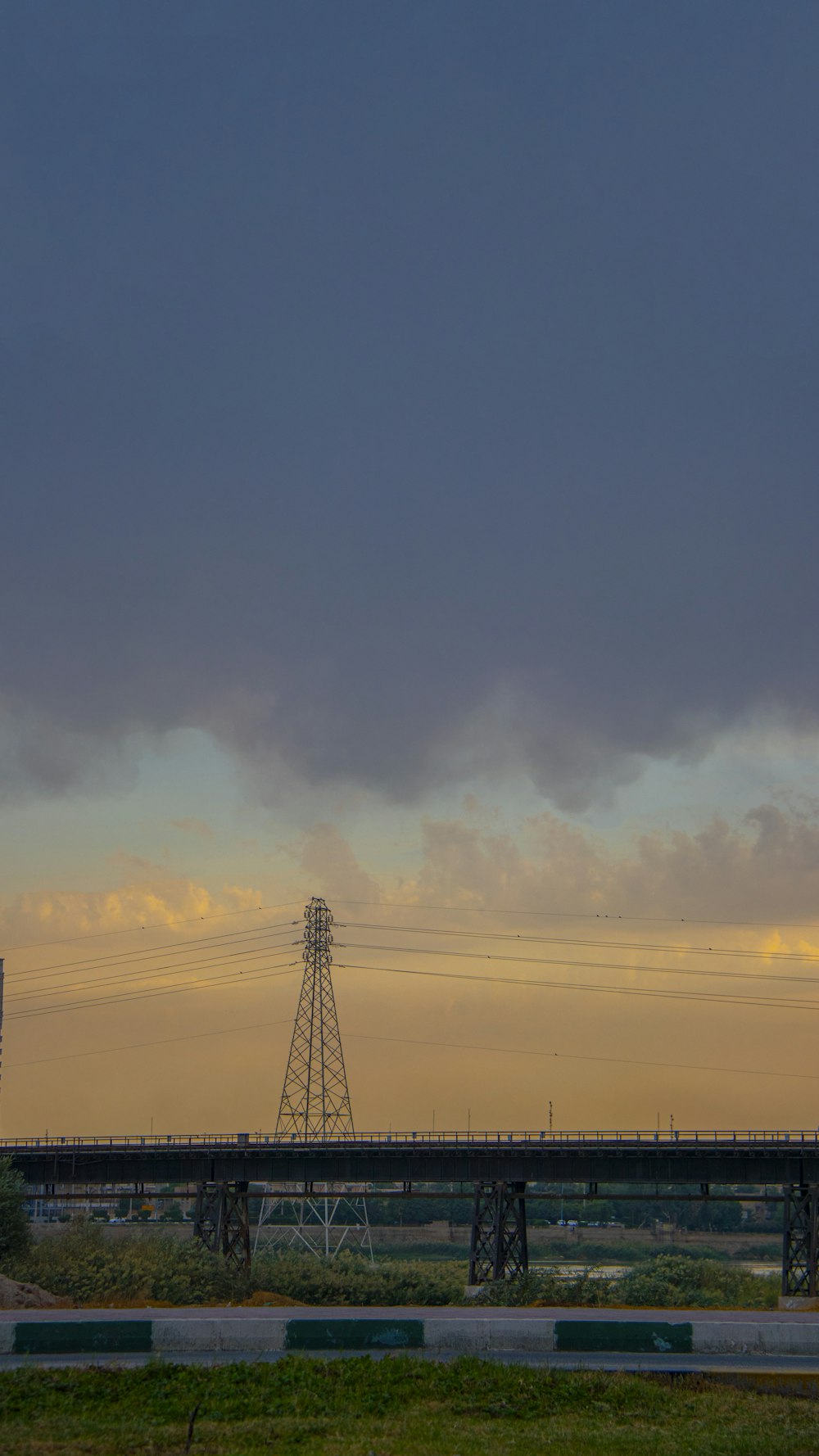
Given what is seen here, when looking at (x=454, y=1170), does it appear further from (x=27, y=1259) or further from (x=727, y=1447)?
(x=727, y=1447)

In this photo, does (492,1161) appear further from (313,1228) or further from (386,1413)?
(386,1413)

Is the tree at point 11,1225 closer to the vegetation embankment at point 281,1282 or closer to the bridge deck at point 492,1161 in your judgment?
the vegetation embankment at point 281,1282

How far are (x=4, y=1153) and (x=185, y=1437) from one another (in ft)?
259

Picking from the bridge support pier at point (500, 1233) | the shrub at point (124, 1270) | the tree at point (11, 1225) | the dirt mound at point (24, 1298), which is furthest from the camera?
the bridge support pier at point (500, 1233)

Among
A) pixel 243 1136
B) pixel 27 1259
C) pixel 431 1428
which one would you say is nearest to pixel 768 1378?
pixel 431 1428

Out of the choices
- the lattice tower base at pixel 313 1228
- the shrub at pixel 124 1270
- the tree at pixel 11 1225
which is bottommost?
the lattice tower base at pixel 313 1228

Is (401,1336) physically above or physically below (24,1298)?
above

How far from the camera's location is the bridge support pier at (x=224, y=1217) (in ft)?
246

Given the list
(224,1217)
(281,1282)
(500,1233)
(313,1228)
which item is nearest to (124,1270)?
(281,1282)

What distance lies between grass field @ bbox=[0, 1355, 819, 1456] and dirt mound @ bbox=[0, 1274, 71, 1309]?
14.3m

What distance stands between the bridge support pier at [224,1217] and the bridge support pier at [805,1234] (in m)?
32.2

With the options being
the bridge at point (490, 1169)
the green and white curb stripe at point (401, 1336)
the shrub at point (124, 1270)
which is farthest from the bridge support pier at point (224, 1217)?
the green and white curb stripe at point (401, 1336)

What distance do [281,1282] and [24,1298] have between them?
94.0 feet

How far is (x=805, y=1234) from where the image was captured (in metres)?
76.1
